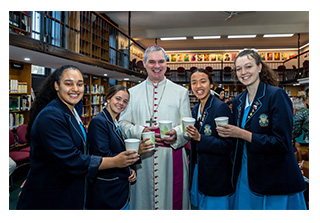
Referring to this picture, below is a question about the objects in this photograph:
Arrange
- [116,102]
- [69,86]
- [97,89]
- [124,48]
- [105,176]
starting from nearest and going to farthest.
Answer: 1. [69,86]
2. [105,176]
3. [116,102]
4. [97,89]
5. [124,48]

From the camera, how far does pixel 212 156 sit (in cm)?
174

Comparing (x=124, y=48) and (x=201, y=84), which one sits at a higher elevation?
(x=124, y=48)

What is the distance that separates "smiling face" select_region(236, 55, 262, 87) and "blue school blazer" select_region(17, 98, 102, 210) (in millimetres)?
1248

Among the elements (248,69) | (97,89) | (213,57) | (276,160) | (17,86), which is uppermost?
(213,57)

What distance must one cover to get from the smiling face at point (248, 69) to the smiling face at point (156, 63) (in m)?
0.66

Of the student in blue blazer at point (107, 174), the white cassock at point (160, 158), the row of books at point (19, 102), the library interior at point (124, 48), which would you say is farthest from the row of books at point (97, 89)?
the student in blue blazer at point (107, 174)

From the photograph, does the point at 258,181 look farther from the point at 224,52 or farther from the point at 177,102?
the point at 224,52

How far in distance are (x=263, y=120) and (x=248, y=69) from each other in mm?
409

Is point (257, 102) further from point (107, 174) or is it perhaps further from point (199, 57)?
point (199, 57)

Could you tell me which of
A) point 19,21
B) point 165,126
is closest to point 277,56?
point 19,21

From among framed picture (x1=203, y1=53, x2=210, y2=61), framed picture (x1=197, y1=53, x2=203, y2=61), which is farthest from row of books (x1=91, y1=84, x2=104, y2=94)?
framed picture (x1=203, y1=53, x2=210, y2=61)

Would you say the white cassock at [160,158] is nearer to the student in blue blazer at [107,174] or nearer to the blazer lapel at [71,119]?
the student in blue blazer at [107,174]
